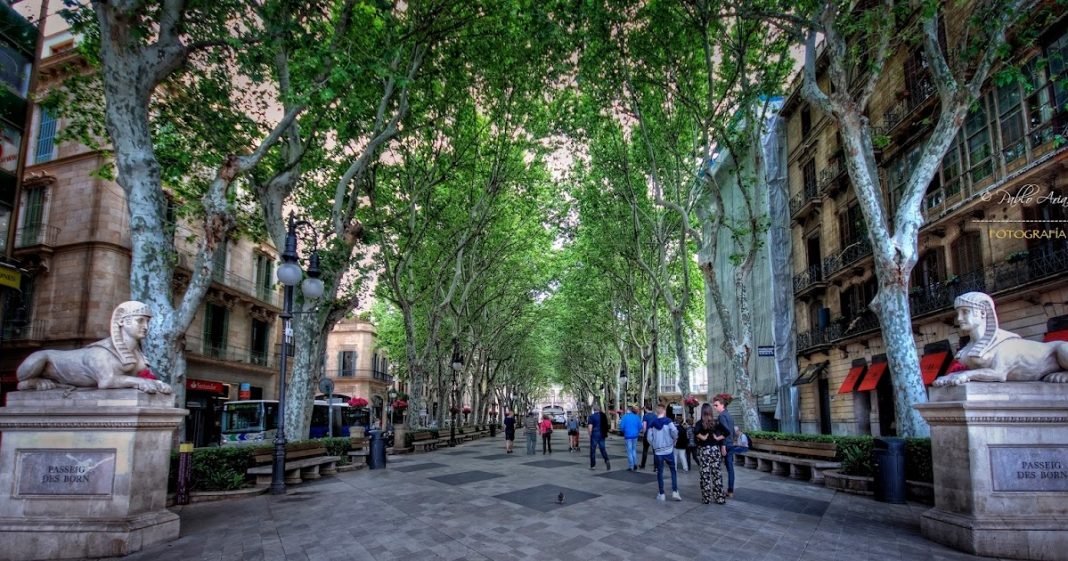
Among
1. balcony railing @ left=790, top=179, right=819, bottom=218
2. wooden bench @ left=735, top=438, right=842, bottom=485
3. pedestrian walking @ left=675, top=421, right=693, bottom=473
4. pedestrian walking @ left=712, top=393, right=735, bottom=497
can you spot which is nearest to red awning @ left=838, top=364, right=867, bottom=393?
wooden bench @ left=735, top=438, right=842, bottom=485

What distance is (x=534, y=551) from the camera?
5992 millimetres

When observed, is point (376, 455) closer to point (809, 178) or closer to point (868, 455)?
point (868, 455)

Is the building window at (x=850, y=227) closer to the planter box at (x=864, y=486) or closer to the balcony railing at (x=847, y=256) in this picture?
the balcony railing at (x=847, y=256)

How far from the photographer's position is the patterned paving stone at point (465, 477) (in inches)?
468

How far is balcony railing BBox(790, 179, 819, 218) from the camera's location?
78.9 feet

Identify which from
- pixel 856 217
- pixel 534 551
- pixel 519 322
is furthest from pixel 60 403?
pixel 519 322

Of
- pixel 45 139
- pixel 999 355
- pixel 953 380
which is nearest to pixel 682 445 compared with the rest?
pixel 953 380

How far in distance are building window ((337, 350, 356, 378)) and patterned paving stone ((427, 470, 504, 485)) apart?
37891 mm

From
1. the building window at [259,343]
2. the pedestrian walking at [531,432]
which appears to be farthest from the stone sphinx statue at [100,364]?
the building window at [259,343]

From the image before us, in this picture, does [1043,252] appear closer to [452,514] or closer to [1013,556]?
[1013,556]

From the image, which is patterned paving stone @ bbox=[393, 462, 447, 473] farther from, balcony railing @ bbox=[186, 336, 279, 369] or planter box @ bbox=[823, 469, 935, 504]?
balcony railing @ bbox=[186, 336, 279, 369]

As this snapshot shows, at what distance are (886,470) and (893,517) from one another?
56.6 inches

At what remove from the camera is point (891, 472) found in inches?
349

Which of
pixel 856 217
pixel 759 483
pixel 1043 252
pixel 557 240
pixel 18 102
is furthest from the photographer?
pixel 557 240
